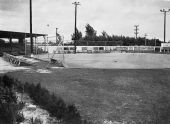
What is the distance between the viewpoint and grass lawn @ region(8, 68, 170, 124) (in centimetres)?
847

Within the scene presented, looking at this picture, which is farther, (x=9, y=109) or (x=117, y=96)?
(x=117, y=96)

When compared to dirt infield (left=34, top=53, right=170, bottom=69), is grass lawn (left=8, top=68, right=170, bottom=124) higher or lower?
lower

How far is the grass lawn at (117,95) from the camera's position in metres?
8.47

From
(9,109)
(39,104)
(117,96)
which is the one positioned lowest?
(117,96)

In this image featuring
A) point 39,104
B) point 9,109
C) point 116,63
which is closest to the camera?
point 9,109

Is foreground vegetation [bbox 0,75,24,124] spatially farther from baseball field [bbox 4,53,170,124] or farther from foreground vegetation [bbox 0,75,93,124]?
baseball field [bbox 4,53,170,124]

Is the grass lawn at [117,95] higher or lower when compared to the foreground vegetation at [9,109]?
lower

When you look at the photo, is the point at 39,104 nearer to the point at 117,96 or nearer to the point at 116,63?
the point at 117,96

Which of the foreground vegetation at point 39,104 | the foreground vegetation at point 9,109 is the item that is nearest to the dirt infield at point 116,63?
the foreground vegetation at point 39,104

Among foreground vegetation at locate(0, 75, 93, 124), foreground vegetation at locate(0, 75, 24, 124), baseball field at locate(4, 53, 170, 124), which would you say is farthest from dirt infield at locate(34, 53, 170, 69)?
foreground vegetation at locate(0, 75, 24, 124)

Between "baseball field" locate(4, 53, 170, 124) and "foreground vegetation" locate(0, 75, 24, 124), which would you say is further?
"baseball field" locate(4, 53, 170, 124)

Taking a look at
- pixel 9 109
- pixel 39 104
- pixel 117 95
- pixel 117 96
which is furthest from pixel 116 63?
pixel 9 109

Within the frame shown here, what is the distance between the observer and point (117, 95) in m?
10.9

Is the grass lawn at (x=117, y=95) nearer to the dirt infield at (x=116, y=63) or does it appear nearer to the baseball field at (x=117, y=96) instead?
the baseball field at (x=117, y=96)
